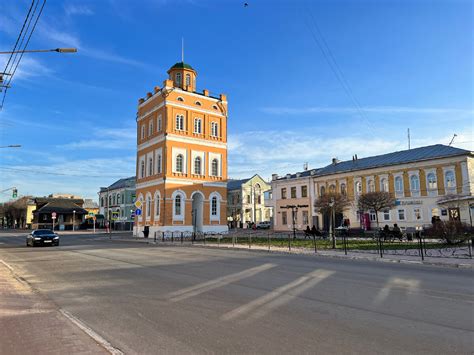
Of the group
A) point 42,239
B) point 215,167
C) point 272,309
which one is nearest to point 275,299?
point 272,309

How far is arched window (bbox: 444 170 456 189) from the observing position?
3947 centimetres

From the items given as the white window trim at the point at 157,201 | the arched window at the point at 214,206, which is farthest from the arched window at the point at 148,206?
the arched window at the point at 214,206

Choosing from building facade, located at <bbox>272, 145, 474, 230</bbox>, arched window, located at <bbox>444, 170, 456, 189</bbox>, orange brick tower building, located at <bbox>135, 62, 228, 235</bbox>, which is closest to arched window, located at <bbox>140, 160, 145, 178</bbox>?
orange brick tower building, located at <bbox>135, 62, 228, 235</bbox>

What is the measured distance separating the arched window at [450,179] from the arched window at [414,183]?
10.8ft

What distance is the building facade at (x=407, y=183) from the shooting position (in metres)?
38.4

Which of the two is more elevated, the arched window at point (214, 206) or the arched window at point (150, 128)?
the arched window at point (150, 128)

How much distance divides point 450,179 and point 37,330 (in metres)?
43.5

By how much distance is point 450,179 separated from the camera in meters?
39.8

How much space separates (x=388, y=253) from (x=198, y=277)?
11.5m

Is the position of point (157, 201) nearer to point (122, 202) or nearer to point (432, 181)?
point (432, 181)

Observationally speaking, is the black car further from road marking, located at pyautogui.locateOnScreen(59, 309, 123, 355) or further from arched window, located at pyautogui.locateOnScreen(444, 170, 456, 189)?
arched window, located at pyautogui.locateOnScreen(444, 170, 456, 189)

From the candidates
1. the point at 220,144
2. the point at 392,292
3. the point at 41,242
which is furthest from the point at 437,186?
the point at 41,242

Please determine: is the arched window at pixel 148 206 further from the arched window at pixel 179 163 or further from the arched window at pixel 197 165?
the arched window at pixel 197 165

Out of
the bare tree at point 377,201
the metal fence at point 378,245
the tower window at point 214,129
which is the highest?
the tower window at point 214,129
